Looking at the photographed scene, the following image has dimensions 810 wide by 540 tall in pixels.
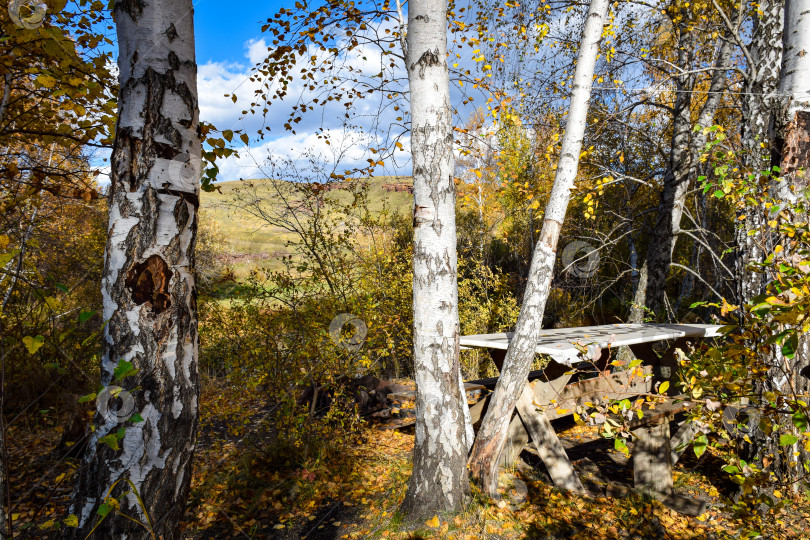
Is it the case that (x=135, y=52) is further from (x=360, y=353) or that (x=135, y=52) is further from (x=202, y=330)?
(x=202, y=330)

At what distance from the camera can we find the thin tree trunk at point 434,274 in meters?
2.86

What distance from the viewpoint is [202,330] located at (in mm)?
5516

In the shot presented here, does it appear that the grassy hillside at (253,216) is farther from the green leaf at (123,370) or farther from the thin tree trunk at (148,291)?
the green leaf at (123,370)

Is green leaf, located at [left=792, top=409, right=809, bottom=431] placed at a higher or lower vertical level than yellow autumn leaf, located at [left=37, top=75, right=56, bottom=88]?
lower

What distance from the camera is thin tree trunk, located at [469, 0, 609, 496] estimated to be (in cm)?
318

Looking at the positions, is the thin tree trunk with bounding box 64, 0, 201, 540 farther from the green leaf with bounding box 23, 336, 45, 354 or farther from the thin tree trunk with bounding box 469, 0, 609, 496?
the thin tree trunk with bounding box 469, 0, 609, 496

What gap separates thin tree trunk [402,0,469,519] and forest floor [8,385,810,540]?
26 centimetres

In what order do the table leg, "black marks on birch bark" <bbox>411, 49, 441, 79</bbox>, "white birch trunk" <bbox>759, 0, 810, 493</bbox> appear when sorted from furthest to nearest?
1. the table leg
2. "black marks on birch bark" <bbox>411, 49, 441, 79</bbox>
3. "white birch trunk" <bbox>759, 0, 810, 493</bbox>

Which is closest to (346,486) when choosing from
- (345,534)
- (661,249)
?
(345,534)

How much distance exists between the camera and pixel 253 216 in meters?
6.14

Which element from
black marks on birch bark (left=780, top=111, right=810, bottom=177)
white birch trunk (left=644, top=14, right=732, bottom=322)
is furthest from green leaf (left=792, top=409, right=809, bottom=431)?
white birch trunk (left=644, top=14, right=732, bottom=322)

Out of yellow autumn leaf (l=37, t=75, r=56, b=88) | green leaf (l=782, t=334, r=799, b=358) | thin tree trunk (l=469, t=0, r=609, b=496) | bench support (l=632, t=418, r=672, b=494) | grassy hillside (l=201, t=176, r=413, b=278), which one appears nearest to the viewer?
green leaf (l=782, t=334, r=799, b=358)

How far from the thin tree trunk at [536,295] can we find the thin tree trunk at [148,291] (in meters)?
2.08

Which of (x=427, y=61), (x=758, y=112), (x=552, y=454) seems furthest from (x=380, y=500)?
(x=758, y=112)
